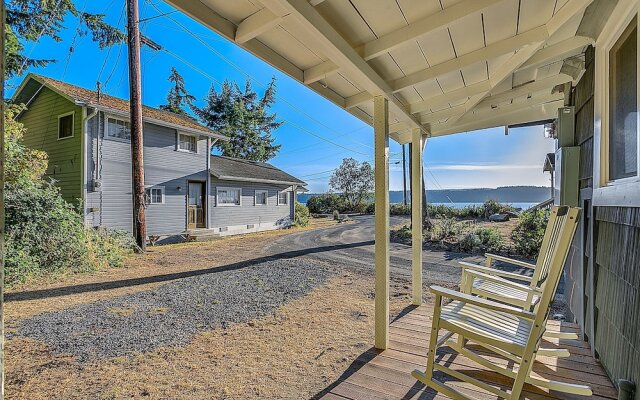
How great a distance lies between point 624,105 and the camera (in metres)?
1.68

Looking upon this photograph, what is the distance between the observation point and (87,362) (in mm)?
2699

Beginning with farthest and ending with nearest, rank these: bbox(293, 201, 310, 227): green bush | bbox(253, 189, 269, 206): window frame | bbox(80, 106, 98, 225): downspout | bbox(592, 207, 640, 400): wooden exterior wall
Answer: bbox(293, 201, 310, 227): green bush
bbox(253, 189, 269, 206): window frame
bbox(80, 106, 98, 225): downspout
bbox(592, 207, 640, 400): wooden exterior wall

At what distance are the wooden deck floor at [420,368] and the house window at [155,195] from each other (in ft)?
30.3

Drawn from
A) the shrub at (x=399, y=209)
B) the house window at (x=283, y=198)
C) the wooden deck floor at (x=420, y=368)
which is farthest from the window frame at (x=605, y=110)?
the shrub at (x=399, y=209)

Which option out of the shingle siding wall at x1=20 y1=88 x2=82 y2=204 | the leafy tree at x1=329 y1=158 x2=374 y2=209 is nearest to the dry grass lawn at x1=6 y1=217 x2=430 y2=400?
the shingle siding wall at x1=20 y1=88 x2=82 y2=204

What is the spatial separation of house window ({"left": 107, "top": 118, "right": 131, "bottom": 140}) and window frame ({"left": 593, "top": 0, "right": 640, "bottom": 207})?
1042 cm

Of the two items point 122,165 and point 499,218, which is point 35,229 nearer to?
point 122,165

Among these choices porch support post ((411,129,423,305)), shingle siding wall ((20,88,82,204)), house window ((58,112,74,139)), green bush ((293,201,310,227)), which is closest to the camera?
porch support post ((411,129,423,305))

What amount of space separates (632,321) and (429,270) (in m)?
4.64

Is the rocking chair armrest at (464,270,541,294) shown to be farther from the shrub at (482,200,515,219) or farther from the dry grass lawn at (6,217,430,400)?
the shrub at (482,200,515,219)

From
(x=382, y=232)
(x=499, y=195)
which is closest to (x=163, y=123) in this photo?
(x=382, y=232)

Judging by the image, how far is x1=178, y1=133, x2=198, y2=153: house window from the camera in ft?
35.2

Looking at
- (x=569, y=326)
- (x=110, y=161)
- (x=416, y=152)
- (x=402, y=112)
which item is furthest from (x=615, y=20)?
(x=110, y=161)

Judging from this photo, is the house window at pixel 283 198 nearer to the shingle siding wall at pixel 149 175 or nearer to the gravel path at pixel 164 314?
the shingle siding wall at pixel 149 175
